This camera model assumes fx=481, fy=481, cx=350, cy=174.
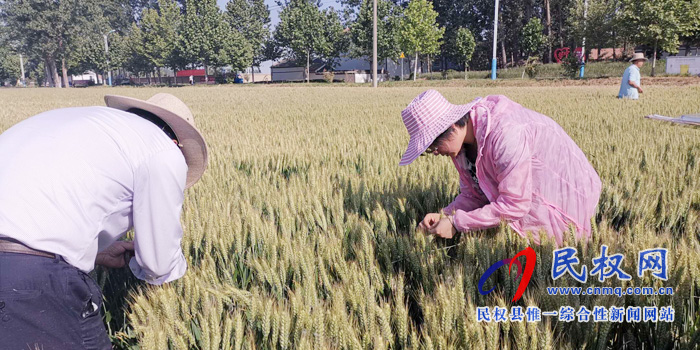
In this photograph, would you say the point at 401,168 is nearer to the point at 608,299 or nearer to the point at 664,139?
the point at 608,299

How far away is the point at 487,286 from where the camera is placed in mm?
1595

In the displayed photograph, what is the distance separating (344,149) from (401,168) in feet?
3.99

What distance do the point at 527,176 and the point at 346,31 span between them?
5366 centimetres

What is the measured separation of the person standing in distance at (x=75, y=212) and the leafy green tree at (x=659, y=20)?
29517 millimetres

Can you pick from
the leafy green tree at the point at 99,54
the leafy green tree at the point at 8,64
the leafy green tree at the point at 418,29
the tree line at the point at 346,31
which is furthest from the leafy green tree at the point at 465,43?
the leafy green tree at the point at 8,64

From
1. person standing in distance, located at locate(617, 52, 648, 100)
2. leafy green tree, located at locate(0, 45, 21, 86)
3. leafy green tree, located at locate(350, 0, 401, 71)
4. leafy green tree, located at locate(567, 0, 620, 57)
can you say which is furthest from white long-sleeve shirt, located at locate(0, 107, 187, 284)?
leafy green tree, located at locate(0, 45, 21, 86)

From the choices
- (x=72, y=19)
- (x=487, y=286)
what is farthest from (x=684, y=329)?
(x=72, y=19)


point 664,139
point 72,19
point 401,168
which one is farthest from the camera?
point 72,19

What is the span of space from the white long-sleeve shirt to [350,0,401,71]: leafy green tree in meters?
41.1

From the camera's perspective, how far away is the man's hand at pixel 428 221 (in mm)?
2055

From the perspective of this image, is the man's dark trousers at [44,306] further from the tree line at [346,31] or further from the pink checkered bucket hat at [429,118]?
the tree line at [346,31]

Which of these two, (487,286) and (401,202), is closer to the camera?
(487,286)

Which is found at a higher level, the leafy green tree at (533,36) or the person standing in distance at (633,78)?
the leafy green tree at (533,36)

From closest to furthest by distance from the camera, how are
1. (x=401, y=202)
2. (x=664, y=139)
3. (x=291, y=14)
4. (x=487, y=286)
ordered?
1. (x=487, y=286)
2. (x=401, y=202)
3. (x=664, y=139)
4. (x=291, y=14)
